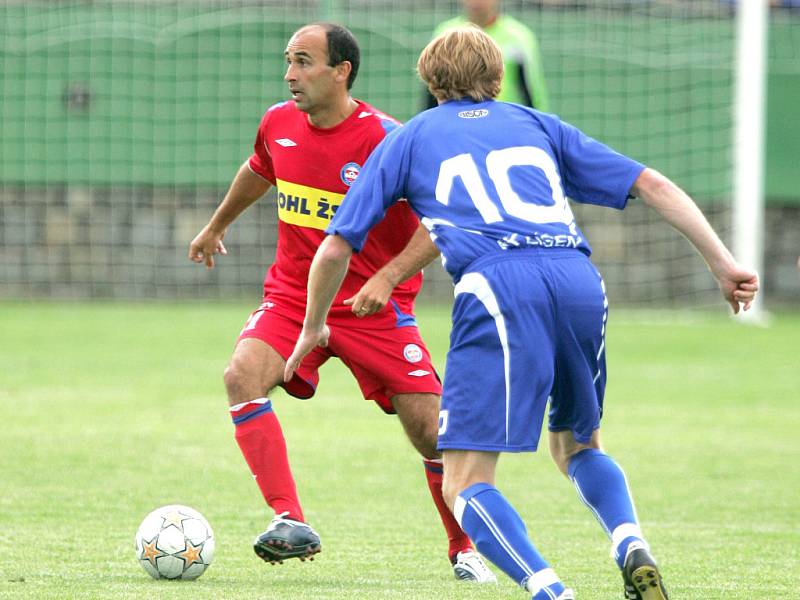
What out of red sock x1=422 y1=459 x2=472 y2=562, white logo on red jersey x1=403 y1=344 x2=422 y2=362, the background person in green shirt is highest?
the background person in green shirt

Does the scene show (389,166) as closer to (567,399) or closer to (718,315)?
(567,399)

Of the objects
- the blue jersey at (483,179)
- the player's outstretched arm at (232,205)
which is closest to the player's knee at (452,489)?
the blue jersey at (483,179)

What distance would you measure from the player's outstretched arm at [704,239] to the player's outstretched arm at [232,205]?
224 cm

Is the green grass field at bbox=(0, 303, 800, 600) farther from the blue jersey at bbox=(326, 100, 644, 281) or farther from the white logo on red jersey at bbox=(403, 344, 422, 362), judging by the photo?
the white logo on red jersey at bbox=(403, 344, 422, 362)

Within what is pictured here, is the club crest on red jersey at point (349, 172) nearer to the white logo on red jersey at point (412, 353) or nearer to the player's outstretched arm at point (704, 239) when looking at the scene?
the white logo on red jersey at point (412, 353)

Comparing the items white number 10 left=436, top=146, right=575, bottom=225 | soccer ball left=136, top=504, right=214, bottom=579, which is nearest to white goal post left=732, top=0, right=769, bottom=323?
soccer ball left=136, top=504, right=214, bottom=579

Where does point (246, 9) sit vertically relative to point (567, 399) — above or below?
above

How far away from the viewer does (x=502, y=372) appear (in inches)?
181

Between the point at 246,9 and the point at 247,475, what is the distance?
11.6 m

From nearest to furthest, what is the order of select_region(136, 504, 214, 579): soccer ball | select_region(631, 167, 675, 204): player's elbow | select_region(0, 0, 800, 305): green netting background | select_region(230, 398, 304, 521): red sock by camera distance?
select_region(631, 167, 675, 204): player's elbow < select_region(136, 504, 214, 579): soccer ball < select_region(230, 398, 304, 521): red sock < select_region(0, 0, 800, 305): green netting background

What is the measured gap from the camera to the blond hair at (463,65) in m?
4.78

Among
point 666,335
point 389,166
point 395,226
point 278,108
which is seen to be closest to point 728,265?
point 389,166

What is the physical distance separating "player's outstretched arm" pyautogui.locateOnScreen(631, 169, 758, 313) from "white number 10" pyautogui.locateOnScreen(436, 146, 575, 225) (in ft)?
1.06

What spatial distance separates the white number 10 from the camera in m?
4.69
